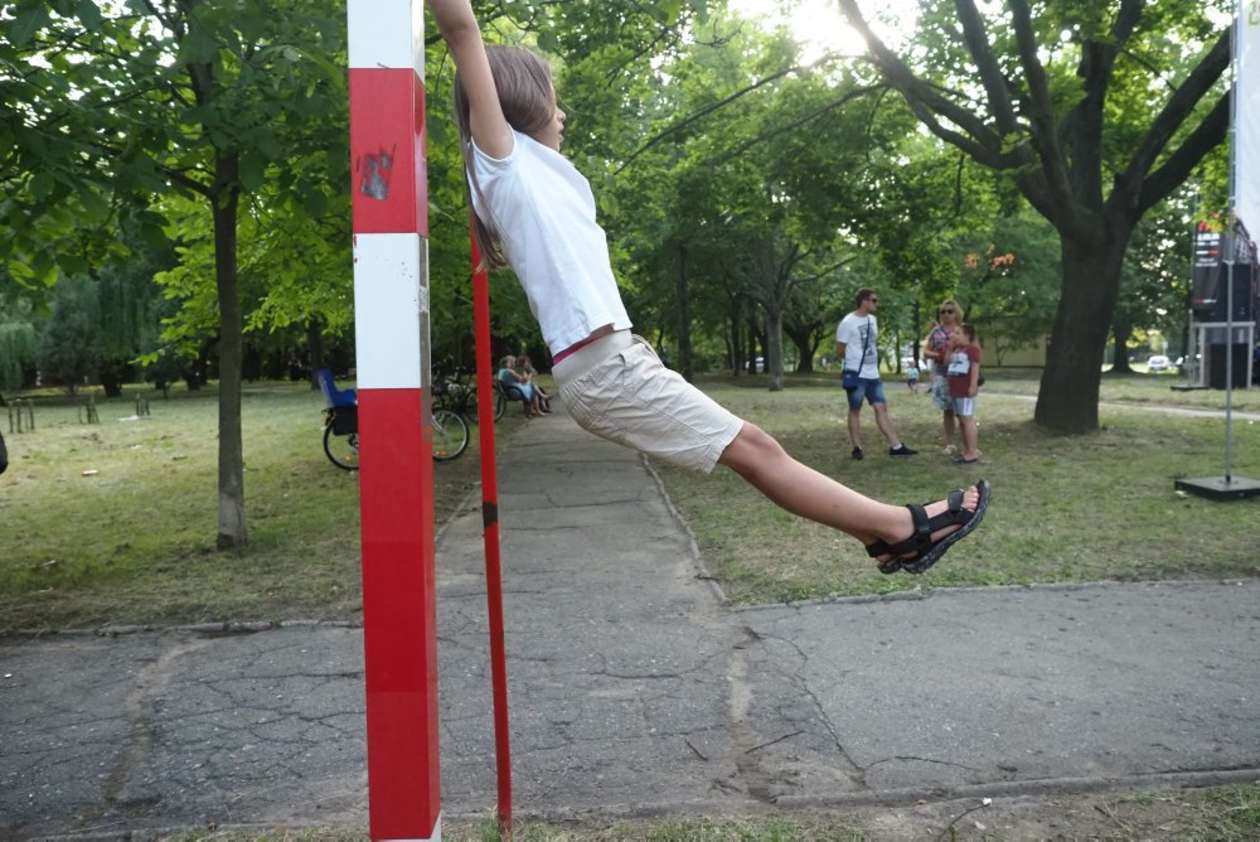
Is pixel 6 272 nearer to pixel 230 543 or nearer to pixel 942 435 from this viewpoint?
pixel 230 543

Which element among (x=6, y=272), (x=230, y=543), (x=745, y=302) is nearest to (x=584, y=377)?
(x=230, y=543)

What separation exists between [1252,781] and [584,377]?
257cm

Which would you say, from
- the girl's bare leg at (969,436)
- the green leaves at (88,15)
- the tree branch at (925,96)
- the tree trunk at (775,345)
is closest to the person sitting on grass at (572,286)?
the green leaves at (88,15)

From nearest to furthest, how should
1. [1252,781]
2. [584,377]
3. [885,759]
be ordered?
1. [584,377]
2. [1252,781]
3. [885,759]

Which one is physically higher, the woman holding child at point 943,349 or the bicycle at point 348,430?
the woman holding child at point 943,349

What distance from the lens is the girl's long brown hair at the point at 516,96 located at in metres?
2.51

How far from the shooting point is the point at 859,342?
461 inches

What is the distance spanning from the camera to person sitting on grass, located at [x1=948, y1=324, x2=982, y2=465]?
11.0 m

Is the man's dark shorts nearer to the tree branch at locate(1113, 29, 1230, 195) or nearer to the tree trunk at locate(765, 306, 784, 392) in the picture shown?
the tree branch at locate(1113, 29, 1230, 195)

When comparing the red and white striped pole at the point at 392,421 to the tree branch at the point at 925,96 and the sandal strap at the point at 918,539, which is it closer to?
the sandal strap at the point at 918,539

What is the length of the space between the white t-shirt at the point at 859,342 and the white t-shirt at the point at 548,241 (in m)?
9.52

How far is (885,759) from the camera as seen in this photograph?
350 cm

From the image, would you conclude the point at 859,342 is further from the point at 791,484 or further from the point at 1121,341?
the point at 1121,341

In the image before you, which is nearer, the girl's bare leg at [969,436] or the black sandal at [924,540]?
the black sandal at [924,540]
